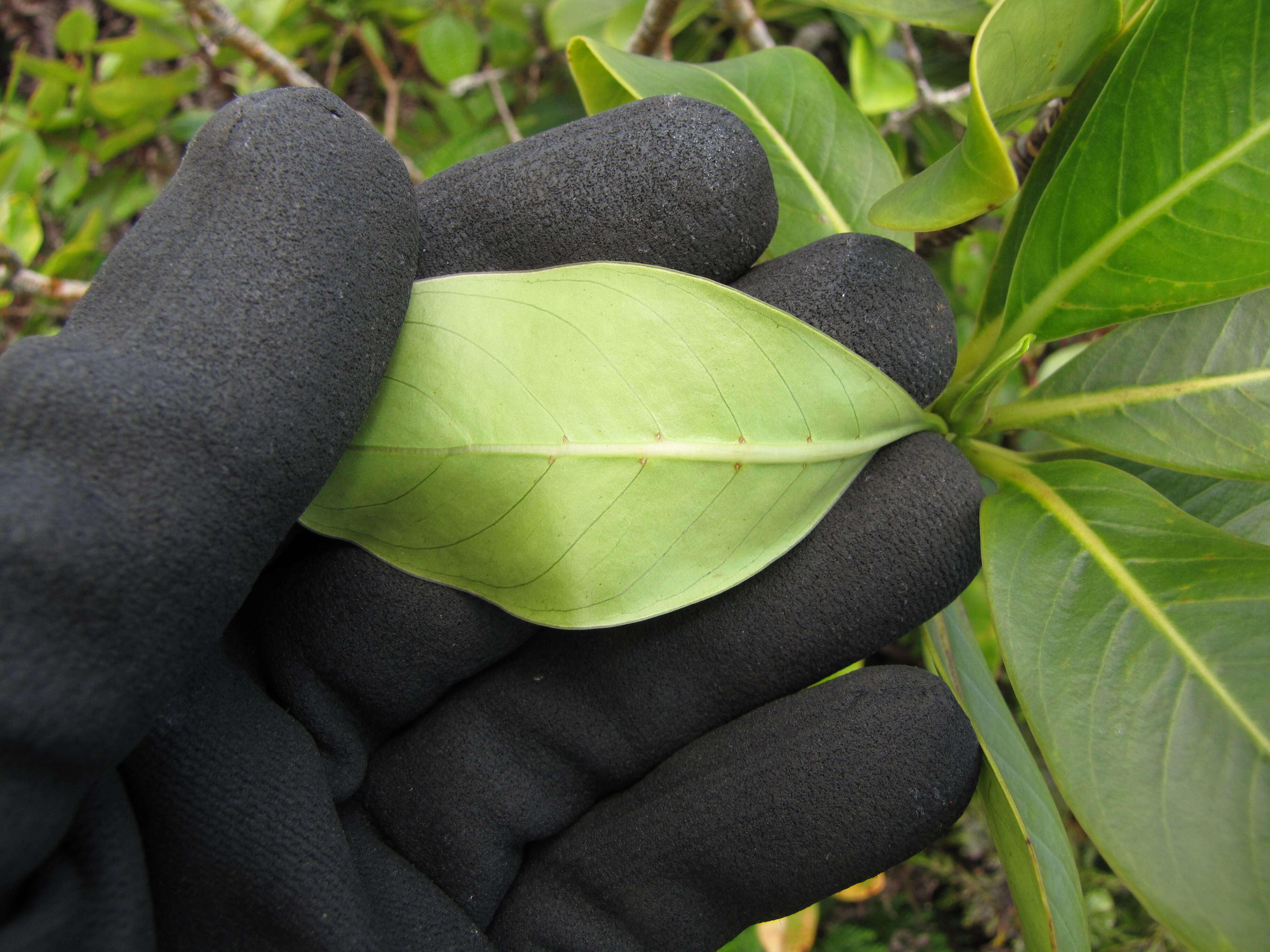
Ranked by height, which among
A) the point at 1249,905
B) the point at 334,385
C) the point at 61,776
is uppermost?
the point at 334,385

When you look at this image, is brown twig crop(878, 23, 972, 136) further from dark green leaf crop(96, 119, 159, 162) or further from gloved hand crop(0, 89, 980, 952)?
dark green leaf crop(96, 119, 159, 162)

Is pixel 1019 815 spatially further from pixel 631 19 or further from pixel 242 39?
pixel 242 39

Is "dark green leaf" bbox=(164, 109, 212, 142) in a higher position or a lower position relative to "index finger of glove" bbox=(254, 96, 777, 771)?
higher

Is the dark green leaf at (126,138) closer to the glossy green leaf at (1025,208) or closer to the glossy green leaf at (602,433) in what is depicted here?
the glossy green leaf at (602,433)

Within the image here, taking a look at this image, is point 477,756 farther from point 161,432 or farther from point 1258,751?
point 1258,751

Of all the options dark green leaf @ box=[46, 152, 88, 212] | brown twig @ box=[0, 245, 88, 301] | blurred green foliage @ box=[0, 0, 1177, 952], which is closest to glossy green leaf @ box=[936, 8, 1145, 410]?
blurred green foliage @ box=[0, 0, 1177, 952]

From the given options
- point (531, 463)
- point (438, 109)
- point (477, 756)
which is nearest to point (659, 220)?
point (531, 463)
